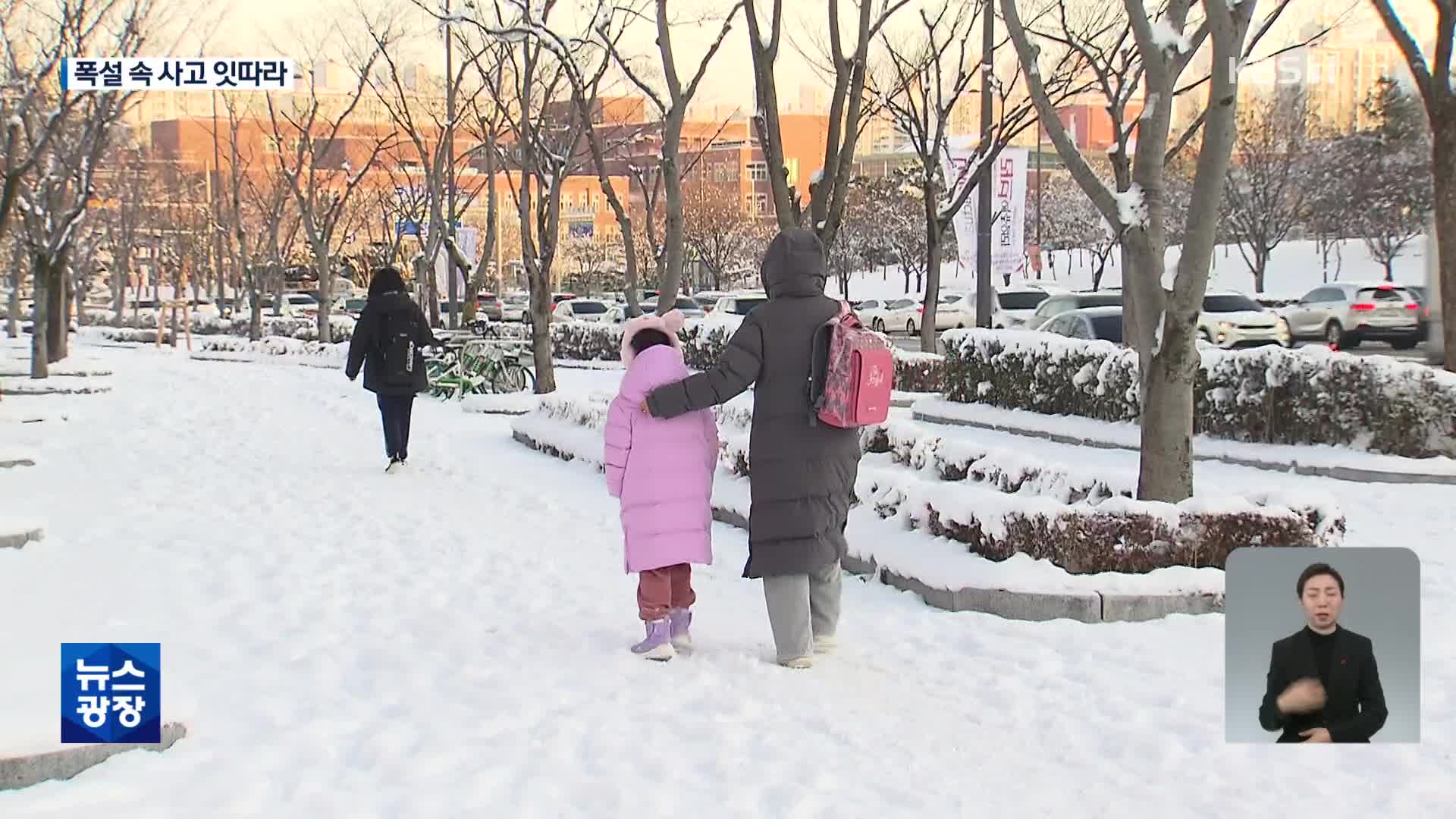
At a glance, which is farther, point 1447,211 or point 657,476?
point 1447,211

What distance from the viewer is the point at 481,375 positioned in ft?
66.6

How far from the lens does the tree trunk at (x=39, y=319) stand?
2038 centimetres

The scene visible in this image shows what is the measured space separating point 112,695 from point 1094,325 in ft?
52.0

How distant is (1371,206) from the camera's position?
50531 mm

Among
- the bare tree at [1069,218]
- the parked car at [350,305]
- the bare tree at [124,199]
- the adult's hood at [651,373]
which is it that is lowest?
the adult's hood at [651,373]

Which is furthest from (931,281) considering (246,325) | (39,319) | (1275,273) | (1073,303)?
(1275,273)

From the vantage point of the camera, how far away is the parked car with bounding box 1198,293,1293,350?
2516cm

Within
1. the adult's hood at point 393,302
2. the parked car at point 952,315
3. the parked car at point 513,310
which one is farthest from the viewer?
the parked car at point 513,310

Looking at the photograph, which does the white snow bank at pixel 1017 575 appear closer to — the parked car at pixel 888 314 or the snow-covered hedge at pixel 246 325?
the snow-covered hedge at pixel 246 325

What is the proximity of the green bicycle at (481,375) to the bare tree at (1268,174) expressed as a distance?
34.3 metres

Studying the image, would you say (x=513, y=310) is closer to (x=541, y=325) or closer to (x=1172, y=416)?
(x=541, y=325)

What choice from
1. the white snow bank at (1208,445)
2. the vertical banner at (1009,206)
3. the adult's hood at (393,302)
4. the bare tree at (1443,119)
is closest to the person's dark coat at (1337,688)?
the white snow bank at (1208,445)

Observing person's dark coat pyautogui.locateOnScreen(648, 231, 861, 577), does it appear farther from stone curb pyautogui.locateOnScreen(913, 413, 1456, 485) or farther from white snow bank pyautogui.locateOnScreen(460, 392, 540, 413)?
white snow bank pyautogui.locateOnScreen(460, 392, 540, 413)

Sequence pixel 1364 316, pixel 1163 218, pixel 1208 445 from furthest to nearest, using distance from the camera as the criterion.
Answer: pixel 1364 316 < pixel 1208 445 < pixel 1163 218
